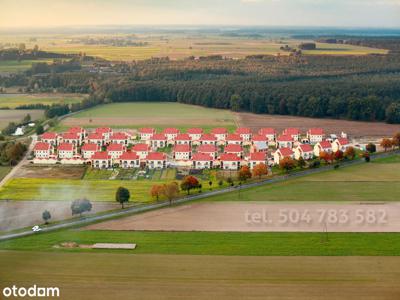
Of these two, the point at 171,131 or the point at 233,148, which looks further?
the point at 171,131

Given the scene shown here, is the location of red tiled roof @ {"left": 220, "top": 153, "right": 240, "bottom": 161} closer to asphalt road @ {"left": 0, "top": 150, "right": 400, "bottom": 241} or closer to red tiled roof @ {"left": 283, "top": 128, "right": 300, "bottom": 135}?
asphalt road @ {"left": 0, "top": 150, "right": 400, "bottom": 241}

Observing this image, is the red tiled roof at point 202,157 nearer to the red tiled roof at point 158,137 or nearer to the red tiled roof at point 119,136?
the red tiled roof at point 158,137

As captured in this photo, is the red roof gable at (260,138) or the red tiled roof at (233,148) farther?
the red roof gable at (260,138)

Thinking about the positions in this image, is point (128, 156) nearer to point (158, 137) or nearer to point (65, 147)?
point (65, 147)

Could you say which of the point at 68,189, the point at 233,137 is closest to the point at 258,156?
the point at 233,137

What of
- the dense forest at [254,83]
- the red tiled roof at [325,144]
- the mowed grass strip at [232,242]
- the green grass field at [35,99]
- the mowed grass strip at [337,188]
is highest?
the dense forest at [254,83]

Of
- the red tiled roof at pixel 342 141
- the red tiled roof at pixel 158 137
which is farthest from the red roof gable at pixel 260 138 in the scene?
the red tiled roof at pixel 158 137
